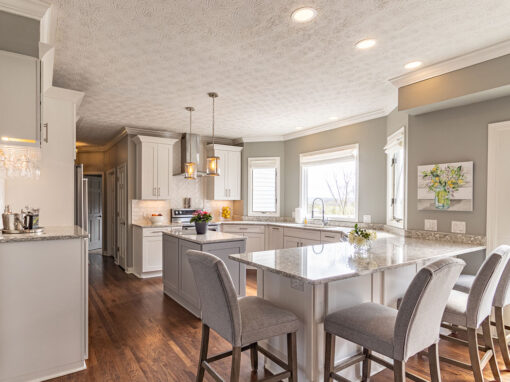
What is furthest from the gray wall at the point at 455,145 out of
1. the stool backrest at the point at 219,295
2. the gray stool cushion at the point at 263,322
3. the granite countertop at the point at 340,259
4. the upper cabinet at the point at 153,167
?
the upper cabinet at the point at 153,167

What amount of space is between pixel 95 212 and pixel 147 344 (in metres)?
5.91

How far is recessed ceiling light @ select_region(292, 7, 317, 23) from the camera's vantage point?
2009 millimetres

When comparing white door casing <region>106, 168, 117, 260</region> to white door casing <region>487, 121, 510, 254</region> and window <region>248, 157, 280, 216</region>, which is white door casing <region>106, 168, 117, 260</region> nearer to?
window <region>248, 157, 280, 216</region>

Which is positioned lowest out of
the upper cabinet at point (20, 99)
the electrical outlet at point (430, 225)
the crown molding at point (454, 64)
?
the electrical outlet at point (430, 225)

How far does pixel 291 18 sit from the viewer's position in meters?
2.11

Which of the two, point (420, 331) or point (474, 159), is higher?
point (474, 159)

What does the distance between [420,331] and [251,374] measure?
132cm

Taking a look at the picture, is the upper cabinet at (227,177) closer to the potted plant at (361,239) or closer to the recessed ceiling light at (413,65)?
the recessed ceiling light at (413,65)

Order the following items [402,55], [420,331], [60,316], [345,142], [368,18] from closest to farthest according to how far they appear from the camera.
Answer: [420,331]
[368,18]
[60,316]
[402,55]
[345,142]

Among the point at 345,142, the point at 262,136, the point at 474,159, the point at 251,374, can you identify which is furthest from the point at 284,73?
the point at 262,136

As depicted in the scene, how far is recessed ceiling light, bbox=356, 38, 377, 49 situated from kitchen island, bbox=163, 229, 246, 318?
2.27 meters

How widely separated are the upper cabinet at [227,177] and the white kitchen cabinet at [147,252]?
132 cm

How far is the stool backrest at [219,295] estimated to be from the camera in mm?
1673

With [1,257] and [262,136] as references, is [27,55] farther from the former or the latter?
[262,136]
